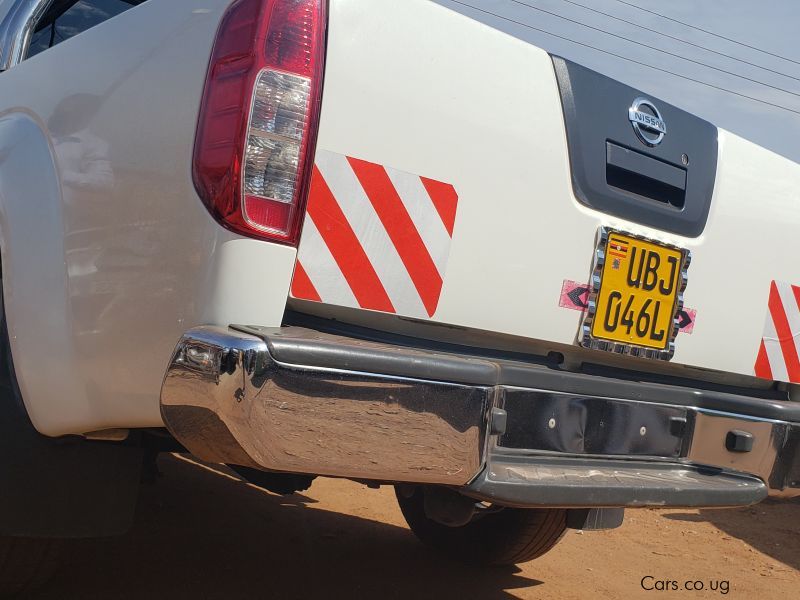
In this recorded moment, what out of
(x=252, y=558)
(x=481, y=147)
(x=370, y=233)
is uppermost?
(x=481, y=147)

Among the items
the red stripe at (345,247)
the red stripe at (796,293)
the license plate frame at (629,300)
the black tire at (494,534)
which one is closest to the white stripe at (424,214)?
Answer: the red stripe at (345,247)

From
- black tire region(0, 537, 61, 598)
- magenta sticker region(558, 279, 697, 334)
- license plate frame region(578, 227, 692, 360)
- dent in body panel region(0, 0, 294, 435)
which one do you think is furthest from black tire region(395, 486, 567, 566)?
dent in body panel region(0, 0, 294, 435)

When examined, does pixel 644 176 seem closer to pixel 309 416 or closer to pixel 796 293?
pixel 796 293

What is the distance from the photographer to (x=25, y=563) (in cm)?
249

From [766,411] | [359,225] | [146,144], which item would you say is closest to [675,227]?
[766,411]

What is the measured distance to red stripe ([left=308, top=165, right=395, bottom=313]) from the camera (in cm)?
191

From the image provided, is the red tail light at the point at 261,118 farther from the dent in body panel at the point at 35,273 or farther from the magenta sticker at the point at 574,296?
the magenta sticker at the point at 574,296

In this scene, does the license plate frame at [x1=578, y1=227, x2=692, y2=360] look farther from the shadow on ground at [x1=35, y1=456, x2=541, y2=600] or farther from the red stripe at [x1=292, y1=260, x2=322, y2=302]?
the shadow on ground at [x1=35, y1=456, x2=541, y2=600]

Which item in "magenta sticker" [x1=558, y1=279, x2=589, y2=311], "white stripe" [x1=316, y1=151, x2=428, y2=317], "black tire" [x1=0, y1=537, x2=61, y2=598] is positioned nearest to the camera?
"white stripe" [x1=316, y1=151, x2=428, y2=317]

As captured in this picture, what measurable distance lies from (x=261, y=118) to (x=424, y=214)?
432 mm

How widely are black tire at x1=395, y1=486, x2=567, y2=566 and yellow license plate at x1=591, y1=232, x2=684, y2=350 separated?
973 millimetres

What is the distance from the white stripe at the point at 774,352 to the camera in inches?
109

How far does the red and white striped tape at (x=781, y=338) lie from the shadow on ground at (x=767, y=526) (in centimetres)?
192

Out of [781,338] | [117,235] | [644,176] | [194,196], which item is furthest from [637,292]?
[117,235]
